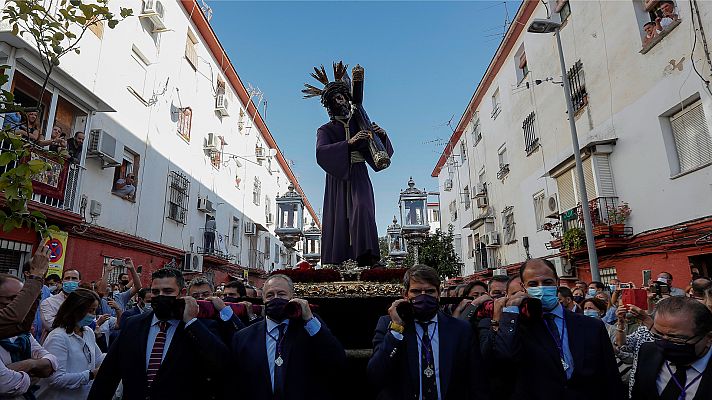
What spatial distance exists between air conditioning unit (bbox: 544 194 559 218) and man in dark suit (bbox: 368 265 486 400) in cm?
1438

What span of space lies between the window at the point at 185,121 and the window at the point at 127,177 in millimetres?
3480

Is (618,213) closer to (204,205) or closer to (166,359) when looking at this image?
(166,359)

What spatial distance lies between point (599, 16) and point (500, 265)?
12.9 metres

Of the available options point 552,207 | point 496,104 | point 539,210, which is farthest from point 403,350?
point 496,104

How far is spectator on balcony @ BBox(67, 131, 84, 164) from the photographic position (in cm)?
1057

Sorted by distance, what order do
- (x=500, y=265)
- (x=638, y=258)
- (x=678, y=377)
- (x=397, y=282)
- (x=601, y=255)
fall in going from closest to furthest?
(x=678, y=377) < (x=397, y=282) < (x=638, y=258) < (x=601, y=255) < (x=500, y=265)

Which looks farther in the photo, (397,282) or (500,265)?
(500,265)

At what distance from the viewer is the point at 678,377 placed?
2494 mm

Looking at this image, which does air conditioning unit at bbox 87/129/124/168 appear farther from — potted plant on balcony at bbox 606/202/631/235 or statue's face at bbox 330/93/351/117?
potted plant on balcony at bbox 606/202/631/235

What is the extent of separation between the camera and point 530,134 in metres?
18.5

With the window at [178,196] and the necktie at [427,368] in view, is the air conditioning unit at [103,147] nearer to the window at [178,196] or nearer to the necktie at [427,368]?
the window at [178,196]

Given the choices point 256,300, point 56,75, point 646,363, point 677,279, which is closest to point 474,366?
point 646,363

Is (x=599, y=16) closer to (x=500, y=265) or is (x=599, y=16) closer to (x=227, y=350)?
(x=500, y=265)

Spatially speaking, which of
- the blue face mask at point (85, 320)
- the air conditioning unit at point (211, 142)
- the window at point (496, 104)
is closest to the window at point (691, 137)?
the blue face mask at point (85, 320)
